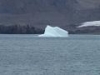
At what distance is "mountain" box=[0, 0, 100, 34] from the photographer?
137500 mm

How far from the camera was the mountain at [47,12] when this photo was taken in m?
138

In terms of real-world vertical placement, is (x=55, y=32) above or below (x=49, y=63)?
above

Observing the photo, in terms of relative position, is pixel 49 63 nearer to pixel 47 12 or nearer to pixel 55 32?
pixel 55 32

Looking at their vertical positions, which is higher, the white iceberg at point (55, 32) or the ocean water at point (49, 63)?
the white iceberg at point (55, 32)

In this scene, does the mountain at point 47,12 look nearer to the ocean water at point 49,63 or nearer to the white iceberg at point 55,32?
the white iceberg at point 55,32

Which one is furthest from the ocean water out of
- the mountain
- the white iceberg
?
the mountain

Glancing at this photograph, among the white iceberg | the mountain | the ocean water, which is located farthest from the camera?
the mountain

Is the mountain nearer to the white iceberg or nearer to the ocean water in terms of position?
the white iceberg

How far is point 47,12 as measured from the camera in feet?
474

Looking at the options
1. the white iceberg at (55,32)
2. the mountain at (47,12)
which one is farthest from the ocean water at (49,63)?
the mountain at (47,12)

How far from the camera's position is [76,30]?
412 ft

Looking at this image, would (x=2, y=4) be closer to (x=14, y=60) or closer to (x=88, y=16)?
(x=88, y=16)

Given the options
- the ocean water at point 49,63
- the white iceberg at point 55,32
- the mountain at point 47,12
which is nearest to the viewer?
the ocean water at point 49,63

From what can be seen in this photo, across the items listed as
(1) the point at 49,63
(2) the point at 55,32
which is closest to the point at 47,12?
(2) the point at 55,32
